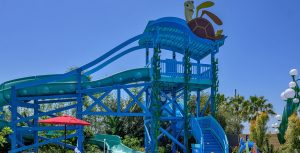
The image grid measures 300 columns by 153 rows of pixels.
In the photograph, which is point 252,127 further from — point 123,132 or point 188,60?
point 123,132

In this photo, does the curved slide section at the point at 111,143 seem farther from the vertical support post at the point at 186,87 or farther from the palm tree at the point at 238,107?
the palm tree at the point at 238,107

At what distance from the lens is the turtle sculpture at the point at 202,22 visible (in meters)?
21.1

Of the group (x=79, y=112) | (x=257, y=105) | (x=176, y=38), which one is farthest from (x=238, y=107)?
(x=79, y=112)

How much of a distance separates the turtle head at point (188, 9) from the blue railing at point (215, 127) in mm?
5375

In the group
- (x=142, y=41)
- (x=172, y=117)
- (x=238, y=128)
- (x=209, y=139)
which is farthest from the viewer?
(x=238, y=128)

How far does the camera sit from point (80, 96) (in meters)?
20.8

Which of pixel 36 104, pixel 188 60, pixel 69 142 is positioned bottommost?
pixel 69 142

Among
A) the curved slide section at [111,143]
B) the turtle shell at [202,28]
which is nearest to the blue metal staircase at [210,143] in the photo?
the turtle shell at [202,28]

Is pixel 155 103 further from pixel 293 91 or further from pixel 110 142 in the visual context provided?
pixel 110 142

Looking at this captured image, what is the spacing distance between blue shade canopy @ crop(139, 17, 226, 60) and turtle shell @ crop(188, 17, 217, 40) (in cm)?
38

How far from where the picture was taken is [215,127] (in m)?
19.8

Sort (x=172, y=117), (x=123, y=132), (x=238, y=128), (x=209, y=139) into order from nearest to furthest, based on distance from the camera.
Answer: (x=209, y=139), (x=172, y=117), (x=123, y=132), (x=238, y=128)

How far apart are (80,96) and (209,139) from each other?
22.1 ft

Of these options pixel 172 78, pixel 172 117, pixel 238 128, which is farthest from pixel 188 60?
pixel 238 128
